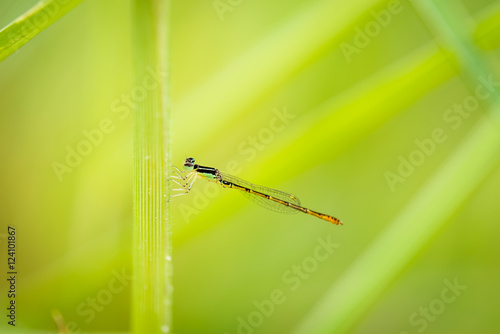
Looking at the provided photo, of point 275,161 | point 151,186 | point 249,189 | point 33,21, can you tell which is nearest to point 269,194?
point 249,189

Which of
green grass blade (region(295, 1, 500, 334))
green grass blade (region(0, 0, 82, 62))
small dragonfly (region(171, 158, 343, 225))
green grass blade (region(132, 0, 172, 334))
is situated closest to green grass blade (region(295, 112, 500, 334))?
green grass blade (region(295, 1, 500, 334))

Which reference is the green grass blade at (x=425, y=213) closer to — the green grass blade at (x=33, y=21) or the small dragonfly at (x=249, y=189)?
the small dragonfly at (x=249, y=189)

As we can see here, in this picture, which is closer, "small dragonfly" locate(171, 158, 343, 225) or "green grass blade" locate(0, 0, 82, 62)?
"green grass blade" locate(0, 0, 82, 62)

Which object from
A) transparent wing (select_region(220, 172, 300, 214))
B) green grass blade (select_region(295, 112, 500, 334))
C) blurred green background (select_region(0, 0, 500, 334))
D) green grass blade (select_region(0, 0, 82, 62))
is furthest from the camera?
transparent wing (select_region(220, 172, 300, 214))

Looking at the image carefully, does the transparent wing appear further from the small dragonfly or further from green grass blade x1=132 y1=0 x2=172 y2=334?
green grass blade x1=132 y1=0 x2=172 y2=334

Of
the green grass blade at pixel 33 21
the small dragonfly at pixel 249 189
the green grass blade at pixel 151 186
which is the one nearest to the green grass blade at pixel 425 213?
the small dragonfly at pixel 249 189

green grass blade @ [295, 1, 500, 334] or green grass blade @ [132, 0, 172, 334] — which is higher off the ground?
green grass blade @ [295, 1, 500, 334]

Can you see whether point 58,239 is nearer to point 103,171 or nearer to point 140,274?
point 103,171
